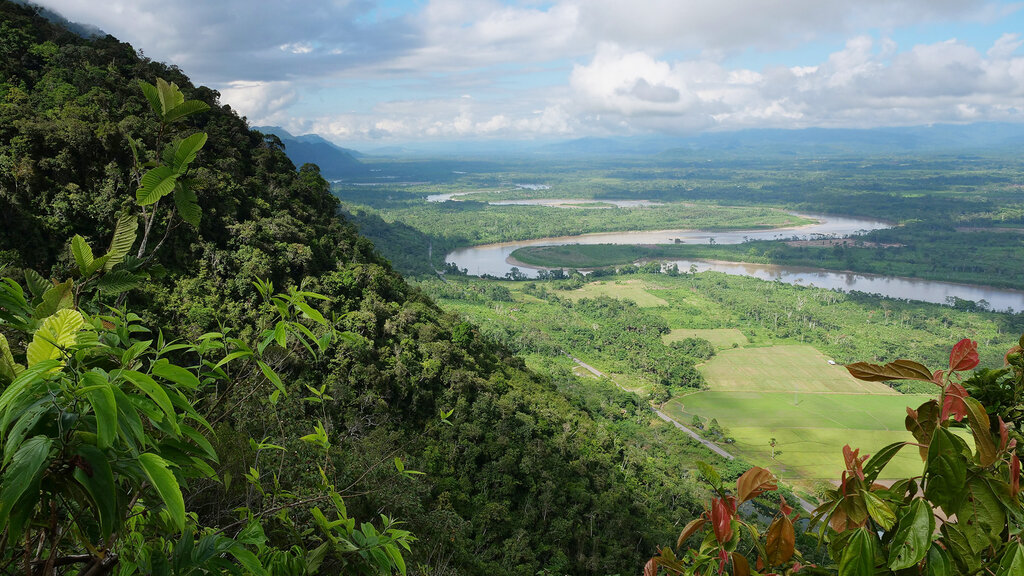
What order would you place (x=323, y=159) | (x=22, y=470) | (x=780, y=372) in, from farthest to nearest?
(x=323, y=159) → (x=780, y=372) → (x=22, y=470)

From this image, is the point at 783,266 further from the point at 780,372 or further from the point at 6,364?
the point at 6,364

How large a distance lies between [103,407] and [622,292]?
5358 centimetres

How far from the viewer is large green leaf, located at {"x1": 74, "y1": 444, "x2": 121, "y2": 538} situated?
3.01ft

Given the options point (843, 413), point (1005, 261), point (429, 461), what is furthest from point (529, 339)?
point (1005, 261)

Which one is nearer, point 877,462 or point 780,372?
point 877,462

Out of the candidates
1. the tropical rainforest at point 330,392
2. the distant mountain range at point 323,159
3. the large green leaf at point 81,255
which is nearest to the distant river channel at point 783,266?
the tropical rainforest at point 330,392

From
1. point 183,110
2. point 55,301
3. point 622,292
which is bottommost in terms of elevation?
point 622,292

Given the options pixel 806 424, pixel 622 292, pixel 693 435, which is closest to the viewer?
pixel 693 435

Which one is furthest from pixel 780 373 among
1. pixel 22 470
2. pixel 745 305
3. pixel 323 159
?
pixel 323 159

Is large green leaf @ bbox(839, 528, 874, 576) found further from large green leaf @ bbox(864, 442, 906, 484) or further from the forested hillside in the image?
the forested hillside

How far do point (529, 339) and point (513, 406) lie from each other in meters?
22.9

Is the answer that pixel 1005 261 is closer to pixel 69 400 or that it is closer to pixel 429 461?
pixel 429 461

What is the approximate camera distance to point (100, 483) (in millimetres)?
936

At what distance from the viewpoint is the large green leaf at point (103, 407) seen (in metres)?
0.87
